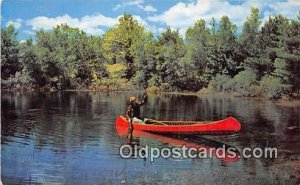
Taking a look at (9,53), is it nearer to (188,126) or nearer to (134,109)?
(134,109)

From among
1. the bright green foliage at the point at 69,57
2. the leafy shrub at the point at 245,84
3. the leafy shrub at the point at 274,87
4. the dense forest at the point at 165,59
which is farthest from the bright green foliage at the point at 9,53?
the leafy shrub at the point at 274,87

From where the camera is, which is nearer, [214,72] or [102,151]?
[102,151]

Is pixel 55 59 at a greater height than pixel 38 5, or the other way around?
pixel 38 5

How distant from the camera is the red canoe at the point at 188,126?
895 cm

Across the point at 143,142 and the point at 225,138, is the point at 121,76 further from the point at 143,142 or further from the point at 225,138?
the point at 225,138

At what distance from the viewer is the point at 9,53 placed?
9.79 m

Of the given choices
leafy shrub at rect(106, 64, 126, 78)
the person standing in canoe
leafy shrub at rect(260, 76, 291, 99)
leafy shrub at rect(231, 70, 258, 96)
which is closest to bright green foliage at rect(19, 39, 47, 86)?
leafy shrub at rect(106, 64, 126, 78)

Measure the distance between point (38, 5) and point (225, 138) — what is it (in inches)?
133

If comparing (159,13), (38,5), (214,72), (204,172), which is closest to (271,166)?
(204,172)

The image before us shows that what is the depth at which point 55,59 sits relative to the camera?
1009cm

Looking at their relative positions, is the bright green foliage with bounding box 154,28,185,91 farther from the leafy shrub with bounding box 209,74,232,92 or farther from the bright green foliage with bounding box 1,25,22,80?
the bright green foliage with bounding box 1,25,22,80

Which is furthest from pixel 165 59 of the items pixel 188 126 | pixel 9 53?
pixel 9 53

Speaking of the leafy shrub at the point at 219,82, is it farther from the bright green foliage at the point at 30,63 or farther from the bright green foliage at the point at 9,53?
the bright green foliage at the point at 9,53

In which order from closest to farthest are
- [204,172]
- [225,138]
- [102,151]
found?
[204,172], [102,151], [225,138]
